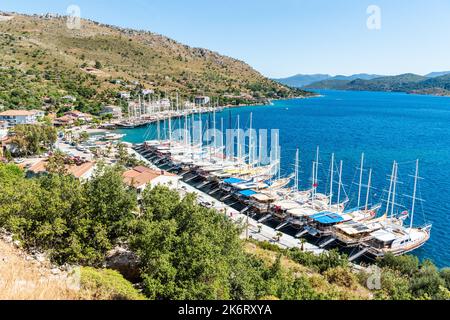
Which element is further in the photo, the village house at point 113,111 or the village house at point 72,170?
the village house at point 113,111

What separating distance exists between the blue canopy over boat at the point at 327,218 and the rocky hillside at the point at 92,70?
77320mm

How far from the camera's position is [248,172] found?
4747 centimetres

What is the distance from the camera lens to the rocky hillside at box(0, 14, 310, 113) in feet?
321

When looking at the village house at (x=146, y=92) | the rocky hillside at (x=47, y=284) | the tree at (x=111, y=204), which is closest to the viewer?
the rocky hillside at (x=47, y=284)

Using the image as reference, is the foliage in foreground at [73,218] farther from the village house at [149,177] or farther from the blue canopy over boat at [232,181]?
the blue canopy over boat at [232,181]

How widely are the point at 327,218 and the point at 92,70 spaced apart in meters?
120

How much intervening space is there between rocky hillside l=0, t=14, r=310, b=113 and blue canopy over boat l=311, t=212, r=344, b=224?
3044 inches

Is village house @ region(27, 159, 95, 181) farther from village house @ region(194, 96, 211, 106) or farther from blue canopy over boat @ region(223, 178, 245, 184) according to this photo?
village house @ region(194, 96, 211, 106)

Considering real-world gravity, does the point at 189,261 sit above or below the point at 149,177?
above

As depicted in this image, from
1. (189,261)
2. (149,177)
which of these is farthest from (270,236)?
(189,261)

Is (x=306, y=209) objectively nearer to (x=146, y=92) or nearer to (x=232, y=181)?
(x=232, y=181)

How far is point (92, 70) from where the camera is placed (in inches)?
5030

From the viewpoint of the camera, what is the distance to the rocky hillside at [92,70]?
9775 cm

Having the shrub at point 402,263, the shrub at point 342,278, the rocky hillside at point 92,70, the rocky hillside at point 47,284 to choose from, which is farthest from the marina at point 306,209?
the rocky hillside at point 92,70
